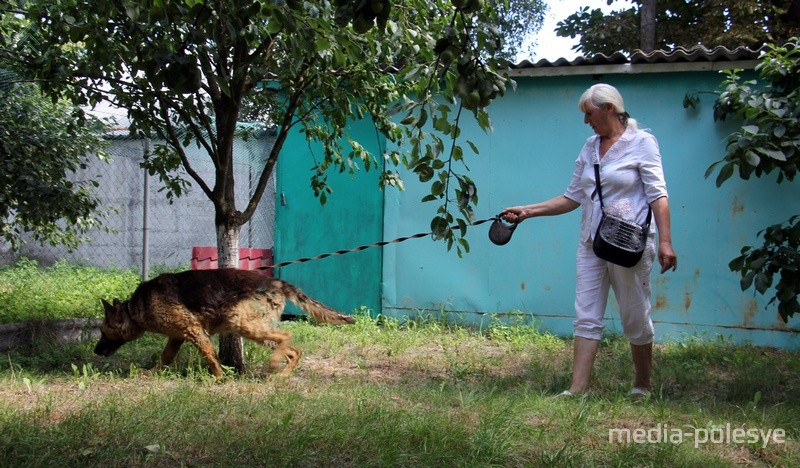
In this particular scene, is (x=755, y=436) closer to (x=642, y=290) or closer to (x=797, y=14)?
(x=642, y=290)

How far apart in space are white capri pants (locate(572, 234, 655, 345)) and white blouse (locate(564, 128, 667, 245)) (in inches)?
7.2

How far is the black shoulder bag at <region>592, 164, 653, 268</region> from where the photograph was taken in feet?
15.3

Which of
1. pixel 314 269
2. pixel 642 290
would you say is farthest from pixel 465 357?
pixel 314 269

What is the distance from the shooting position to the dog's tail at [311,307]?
6078 millimetres

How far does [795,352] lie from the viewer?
7.08m

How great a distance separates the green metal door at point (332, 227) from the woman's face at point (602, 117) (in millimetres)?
3947

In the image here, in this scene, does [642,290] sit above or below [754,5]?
below

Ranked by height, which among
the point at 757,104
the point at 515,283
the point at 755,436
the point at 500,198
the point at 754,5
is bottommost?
the point at 755,436

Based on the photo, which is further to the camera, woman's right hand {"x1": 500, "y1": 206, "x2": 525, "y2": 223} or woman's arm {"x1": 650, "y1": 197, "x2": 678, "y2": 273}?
woman's right hand {"x1": 500, "y1": 206, "x2": 525, "y2": 223}

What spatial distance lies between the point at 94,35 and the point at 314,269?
16.5 ft

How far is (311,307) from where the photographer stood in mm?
6137

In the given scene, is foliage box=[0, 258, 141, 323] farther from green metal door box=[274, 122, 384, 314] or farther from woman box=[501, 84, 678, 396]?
woman box=[501, 84, 678, 396]

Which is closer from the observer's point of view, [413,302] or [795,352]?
[795,352]

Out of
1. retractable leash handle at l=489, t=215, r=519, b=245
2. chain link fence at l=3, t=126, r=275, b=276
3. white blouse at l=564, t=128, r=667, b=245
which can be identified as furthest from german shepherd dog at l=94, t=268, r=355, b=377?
chain link fence at l=3, t=126, r=275, b=276
